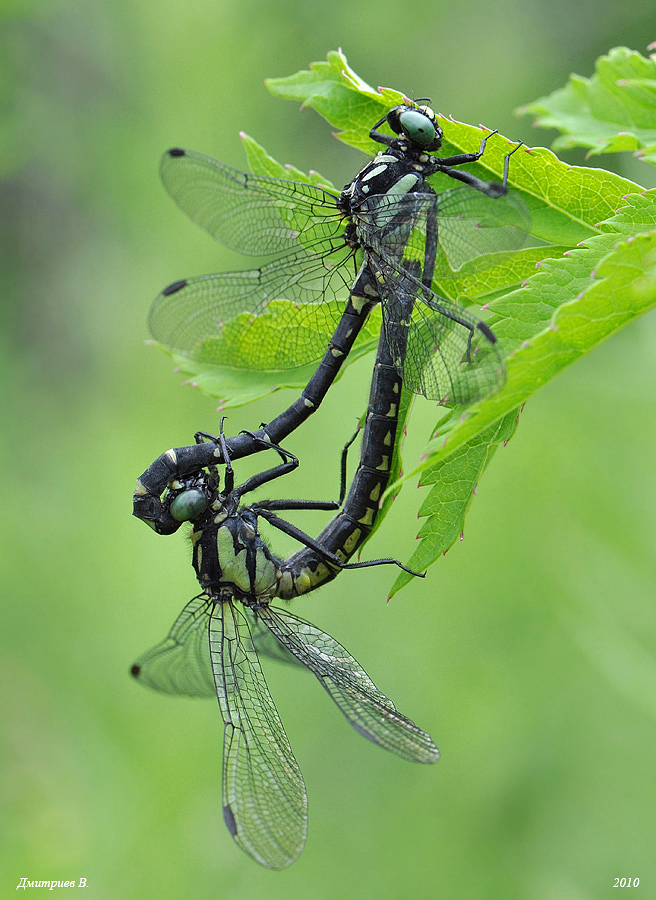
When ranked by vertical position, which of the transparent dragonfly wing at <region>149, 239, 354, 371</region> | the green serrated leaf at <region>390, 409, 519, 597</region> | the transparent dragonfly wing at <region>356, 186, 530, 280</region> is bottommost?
the green serrated leaf at <region>390, 409, 519, 597</region>

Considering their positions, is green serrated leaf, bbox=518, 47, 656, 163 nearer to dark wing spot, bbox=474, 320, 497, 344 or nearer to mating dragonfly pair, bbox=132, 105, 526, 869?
mating dragonfly pair, bbox=132, 105, 526, 869

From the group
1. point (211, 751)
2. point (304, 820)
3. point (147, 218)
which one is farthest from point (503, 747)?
point (147, 218)

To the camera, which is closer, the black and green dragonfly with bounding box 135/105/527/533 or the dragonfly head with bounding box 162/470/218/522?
the black and green dragonfly with bounding box 135/105/527/533

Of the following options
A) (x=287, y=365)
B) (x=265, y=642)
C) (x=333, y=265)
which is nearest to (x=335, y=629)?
(x=265, y=642)

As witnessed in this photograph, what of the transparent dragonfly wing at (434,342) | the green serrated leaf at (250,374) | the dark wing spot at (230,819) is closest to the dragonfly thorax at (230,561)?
the green serrated leaf at (250,374)

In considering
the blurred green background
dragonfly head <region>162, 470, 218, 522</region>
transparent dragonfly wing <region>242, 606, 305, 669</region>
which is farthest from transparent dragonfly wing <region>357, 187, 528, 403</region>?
the blurred green background

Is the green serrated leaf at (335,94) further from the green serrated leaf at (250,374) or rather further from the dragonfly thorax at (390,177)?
the green serrated leaf at (250,374)

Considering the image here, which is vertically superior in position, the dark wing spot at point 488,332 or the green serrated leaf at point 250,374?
the green serrated leaf at point 250,374

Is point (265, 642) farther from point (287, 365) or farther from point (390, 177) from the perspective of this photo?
point (390, 177)
